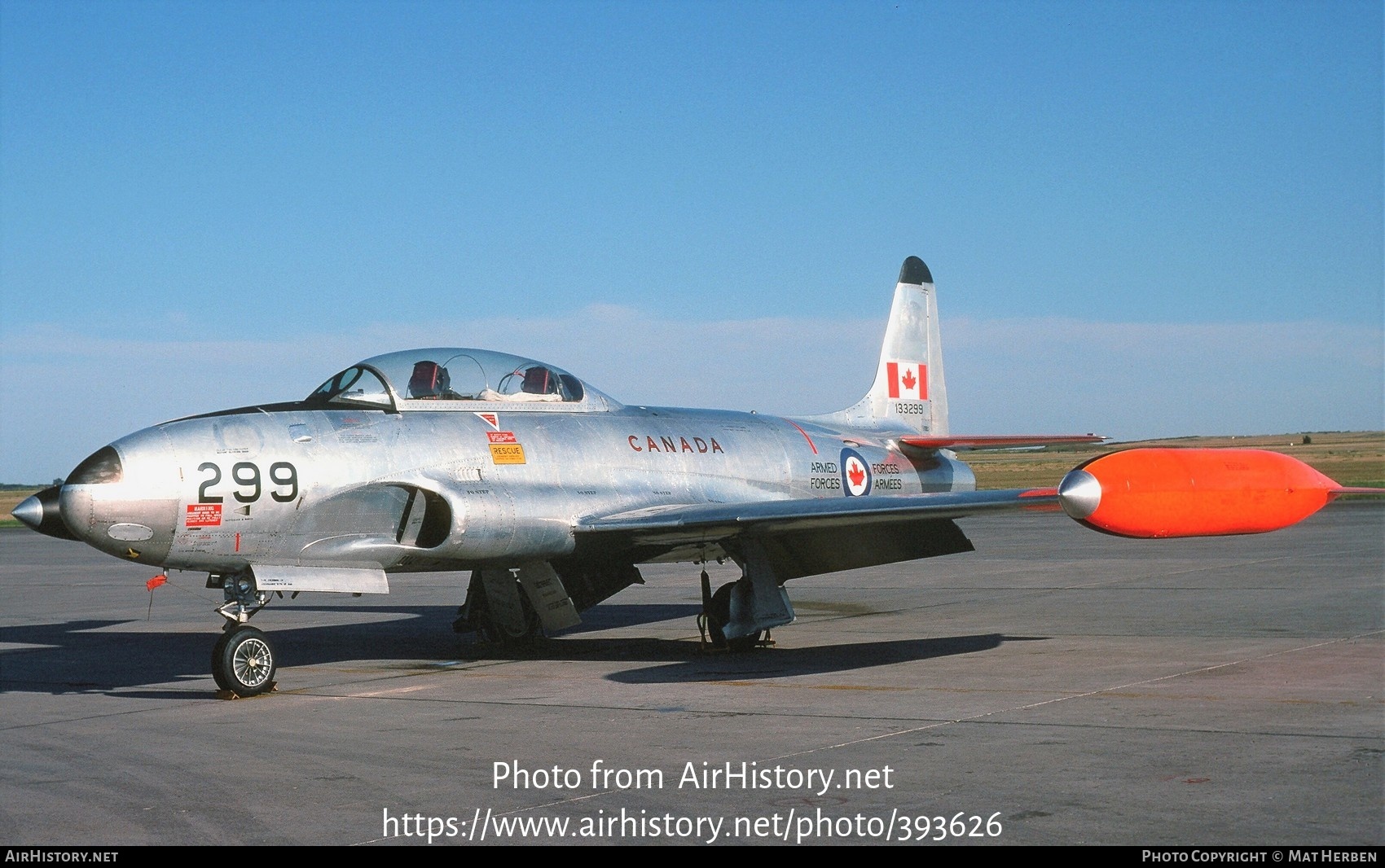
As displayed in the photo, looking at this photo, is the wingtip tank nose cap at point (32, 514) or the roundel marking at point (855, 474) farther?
the roundel marking at point (855, 474)

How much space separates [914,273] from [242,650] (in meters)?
11.4

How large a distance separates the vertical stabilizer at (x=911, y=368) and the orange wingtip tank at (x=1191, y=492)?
26.3ft

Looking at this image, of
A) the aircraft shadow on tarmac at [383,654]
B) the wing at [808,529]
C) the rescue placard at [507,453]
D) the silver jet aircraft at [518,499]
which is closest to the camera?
the silver jet aircraft at [518,499]

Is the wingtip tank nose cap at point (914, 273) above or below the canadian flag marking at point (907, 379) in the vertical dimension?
above

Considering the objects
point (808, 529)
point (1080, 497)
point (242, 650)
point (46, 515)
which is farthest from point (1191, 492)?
point (46, 515)

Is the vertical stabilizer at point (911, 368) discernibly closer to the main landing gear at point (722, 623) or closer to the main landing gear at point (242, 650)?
the main landing gear at point (722, 623)

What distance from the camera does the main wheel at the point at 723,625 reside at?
13258 millimetres

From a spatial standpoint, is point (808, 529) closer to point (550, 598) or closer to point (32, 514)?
point (550, 598)

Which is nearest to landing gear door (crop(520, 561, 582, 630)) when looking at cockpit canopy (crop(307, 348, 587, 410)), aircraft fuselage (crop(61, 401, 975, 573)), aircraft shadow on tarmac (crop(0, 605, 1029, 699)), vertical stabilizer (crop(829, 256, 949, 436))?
aircraft shadow on tarmac (crop(0, 605, 1029, 699))

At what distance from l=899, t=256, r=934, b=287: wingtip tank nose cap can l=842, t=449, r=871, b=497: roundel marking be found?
3.74 meters

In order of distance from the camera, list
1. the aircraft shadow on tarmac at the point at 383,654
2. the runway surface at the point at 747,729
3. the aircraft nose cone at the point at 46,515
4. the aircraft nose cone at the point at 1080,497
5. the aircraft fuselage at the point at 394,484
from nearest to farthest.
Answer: the runway surface at the point at 747,729 → the aircraft nose cone at the point at 1080,497 → the aircraft nose cone at the point at 46,515 → the aircraft fuselage at the point at 394,484 → the aircraft shadow on tarmac at the point at 383,654

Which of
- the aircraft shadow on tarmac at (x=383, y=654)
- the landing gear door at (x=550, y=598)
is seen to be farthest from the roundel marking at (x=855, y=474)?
the landing gear door at (x=550, y=598)

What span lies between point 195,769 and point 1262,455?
25.8ft
